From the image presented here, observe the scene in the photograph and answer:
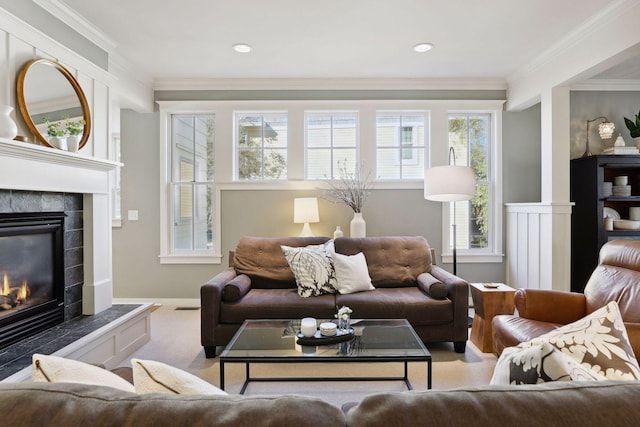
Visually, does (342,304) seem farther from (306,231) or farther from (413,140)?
(413,140)

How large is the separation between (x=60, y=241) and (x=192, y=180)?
1852 mm

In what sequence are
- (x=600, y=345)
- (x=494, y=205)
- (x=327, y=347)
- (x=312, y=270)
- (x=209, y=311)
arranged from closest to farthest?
(x=600, y=345), (x=327, y=347), (x=209, y=311), (x=312, y=270), (x=494, y=205)

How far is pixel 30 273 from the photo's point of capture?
2.47 meters

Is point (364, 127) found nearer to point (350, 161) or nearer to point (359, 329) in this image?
point (350, 161)

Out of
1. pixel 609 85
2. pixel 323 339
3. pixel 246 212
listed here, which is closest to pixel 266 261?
pixel 246 212

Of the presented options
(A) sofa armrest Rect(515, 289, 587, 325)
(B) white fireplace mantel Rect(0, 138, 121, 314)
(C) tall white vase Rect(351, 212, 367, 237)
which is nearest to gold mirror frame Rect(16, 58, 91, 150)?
(B) white fireplace mantel Rect(0, 138, 121, 314)

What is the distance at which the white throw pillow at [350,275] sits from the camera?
3076 mm

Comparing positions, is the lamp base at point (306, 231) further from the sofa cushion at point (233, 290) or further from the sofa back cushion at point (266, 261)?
the sofa cushion at point (233, 290)

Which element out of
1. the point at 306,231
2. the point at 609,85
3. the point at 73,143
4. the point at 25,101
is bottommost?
the point at 306,231

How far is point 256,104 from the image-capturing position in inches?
169

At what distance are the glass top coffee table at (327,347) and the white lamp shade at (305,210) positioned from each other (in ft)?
5.38

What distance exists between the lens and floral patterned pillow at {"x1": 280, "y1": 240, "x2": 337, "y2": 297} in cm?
304

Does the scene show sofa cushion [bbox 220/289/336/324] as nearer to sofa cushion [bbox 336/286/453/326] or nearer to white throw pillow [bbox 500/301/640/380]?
sofa cushion [bbox 336/286/453/326]

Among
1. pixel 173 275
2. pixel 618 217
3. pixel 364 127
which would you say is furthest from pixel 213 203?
pixel 618 217
